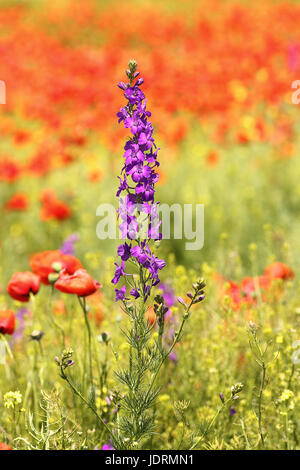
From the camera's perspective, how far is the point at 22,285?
183cm

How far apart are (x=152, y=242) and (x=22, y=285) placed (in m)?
0.65

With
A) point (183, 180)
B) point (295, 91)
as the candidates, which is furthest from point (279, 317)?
point (295, 91)

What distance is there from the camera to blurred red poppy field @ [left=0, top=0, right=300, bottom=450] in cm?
140

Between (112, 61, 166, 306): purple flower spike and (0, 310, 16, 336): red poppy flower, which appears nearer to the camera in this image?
(112, 61, 166, 306): purple flower spike

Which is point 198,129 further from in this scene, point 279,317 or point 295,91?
point 279,317

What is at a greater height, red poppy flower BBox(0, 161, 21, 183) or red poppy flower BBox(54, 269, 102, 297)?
red poppy flower BBox(0, 161, 21, 183)

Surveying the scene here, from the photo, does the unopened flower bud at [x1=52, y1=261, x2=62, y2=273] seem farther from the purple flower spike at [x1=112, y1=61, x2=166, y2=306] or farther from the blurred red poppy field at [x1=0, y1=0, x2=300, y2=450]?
the purple flower spike at [x1=112, y1=61, x2=166, y2=306]

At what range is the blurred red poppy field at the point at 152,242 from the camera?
1.40 m

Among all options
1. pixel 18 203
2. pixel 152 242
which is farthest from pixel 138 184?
pixel 18 203

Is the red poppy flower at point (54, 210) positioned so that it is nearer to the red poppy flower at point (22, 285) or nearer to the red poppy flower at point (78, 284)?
the red poppy flower at point (22, 285)

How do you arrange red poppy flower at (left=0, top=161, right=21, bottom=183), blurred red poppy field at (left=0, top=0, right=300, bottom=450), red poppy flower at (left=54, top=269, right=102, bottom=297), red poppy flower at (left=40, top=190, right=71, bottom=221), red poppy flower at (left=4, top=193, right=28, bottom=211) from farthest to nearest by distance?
red poppy flower at (left=0, top=161, right=21, bottom=183) → red poppy flower at (left=4, top=193, right=28, bottom=211) → red poppy flower at (left=40, top=190, right=71, bottom=221) → red poppy flower at (left=54, top=269, right=102, bottom=297) → blurred red poppy field at (left=0, top=0, right=300, bottom=450)

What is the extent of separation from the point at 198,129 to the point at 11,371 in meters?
4.15

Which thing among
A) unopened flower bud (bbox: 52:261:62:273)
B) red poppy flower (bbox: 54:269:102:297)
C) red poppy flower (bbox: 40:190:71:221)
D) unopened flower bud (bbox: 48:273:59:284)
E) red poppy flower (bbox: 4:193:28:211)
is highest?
red poppy flower (bbox: 4:193:28:211)

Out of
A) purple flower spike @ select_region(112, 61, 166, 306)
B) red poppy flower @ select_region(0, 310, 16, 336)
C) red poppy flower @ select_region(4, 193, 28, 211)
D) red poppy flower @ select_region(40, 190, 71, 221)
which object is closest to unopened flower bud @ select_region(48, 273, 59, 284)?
red poppy flower @ select_region(0, 310, 16, 336)
